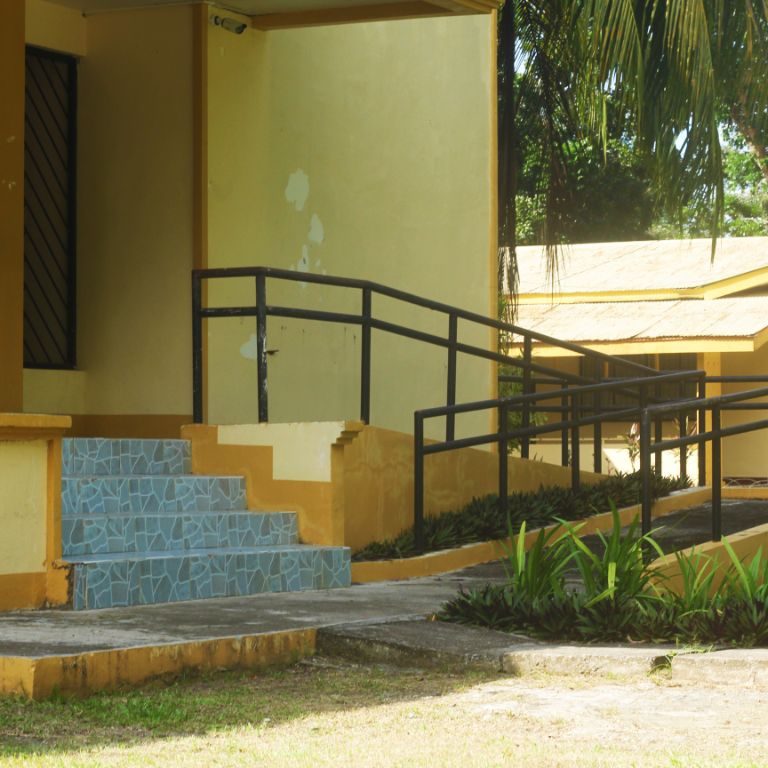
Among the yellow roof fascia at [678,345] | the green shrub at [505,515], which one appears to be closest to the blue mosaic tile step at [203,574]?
the green shrub at [505,515]

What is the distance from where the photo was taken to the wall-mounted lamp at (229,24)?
11.3m

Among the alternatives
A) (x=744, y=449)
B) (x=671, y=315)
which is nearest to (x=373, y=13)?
(x=671, y=315)

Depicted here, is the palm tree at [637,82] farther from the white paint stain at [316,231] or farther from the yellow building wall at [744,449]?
the yellow building wall at [744,449]

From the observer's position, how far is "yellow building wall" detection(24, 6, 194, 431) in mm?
11203

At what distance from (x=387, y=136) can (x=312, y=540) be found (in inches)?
187

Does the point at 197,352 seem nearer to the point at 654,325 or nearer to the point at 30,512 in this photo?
the point at 30,512

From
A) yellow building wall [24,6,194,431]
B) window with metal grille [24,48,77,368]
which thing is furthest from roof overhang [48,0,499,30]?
window with metal grille [24,48,77,368]

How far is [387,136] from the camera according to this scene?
13.3m

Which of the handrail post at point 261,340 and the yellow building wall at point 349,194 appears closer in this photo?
the handrail post at point 261,340

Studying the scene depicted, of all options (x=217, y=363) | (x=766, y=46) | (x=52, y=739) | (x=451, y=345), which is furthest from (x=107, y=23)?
(x=52, y=739)

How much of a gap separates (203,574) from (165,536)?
547mm

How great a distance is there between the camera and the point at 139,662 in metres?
6.48

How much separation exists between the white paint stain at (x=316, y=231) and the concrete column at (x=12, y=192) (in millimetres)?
3958

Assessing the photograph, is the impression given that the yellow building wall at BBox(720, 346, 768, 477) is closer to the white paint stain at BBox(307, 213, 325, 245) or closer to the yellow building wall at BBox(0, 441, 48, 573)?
the white paint stain at BBox(307, 213, 325, 245)
